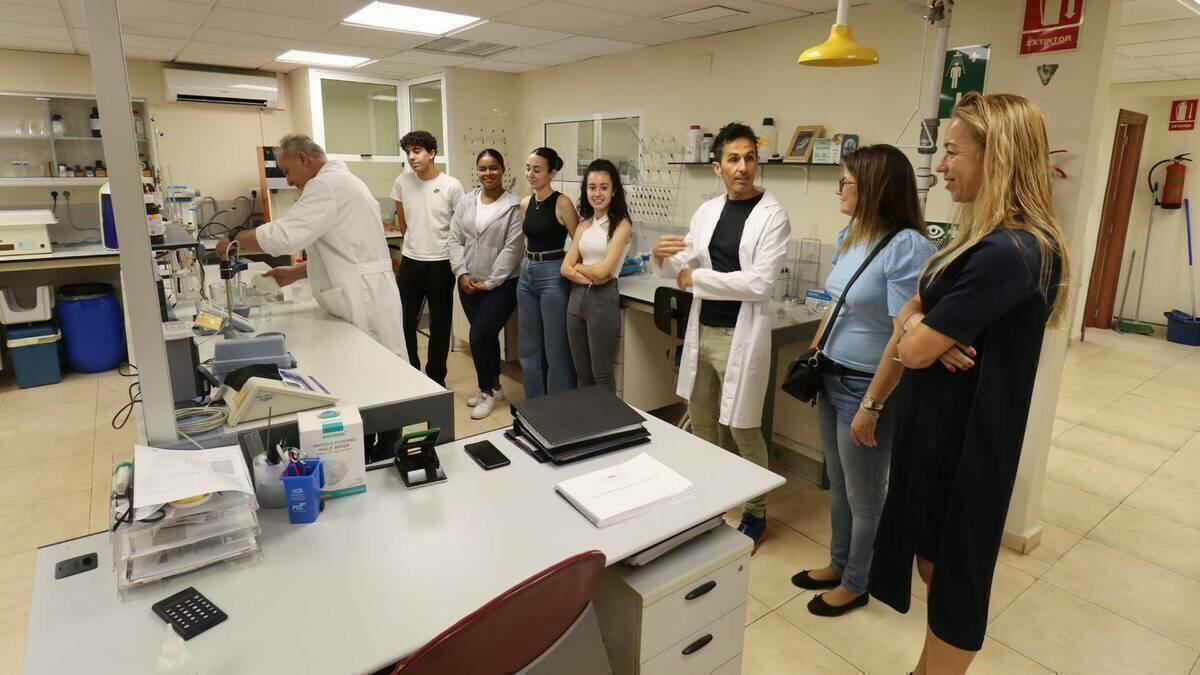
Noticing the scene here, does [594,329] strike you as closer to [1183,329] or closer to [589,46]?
[589,46]

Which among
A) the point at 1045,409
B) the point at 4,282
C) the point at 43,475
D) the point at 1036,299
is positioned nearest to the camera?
the point at 1036,299

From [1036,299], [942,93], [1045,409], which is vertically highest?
[942,93]

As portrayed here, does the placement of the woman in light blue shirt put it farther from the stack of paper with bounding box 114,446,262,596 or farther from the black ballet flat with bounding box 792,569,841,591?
the stack of paper with bounding box 114,446,262,596

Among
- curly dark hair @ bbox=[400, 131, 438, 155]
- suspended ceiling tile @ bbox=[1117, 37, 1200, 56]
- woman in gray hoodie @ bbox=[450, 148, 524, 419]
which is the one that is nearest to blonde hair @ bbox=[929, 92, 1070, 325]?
woman in gray hoodie @ bbox=[450, 148, 524, 419]

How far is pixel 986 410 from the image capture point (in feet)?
4.79

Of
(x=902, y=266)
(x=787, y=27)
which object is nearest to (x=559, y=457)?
(x=902, y=266)

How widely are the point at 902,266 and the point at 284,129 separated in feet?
19.3

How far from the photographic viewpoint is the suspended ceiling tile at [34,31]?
3.99m

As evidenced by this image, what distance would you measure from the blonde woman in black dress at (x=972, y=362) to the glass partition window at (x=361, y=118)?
5.72m

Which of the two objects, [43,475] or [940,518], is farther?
[43,475]

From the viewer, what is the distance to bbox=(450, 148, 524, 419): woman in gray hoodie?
381 cm

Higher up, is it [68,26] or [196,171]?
[68,26]

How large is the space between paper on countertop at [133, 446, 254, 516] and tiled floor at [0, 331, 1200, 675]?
1.25 m

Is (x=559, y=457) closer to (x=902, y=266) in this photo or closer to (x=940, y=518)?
(x=940, y=518)
